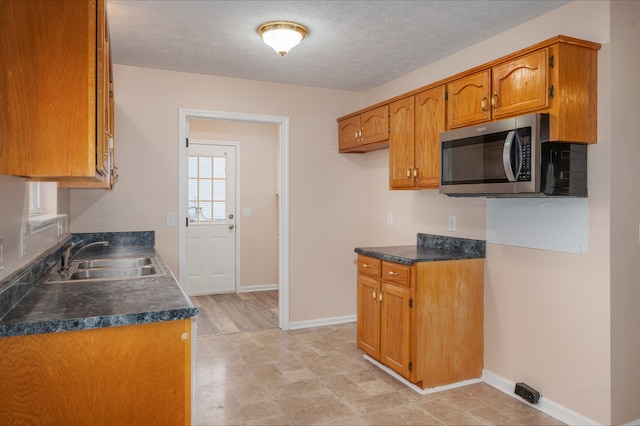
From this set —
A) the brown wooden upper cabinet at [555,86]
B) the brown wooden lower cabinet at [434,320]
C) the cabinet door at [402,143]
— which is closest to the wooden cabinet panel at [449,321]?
the brown wooden lower cabinet at [434,320]

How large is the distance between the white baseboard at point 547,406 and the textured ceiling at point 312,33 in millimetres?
2310

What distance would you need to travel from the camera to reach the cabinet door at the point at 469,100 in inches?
108

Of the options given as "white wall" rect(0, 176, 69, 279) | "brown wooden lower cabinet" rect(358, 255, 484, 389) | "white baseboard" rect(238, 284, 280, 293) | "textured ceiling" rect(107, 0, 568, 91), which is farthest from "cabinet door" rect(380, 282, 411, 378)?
"white baseboard" rect(238, 284, 280, 293)

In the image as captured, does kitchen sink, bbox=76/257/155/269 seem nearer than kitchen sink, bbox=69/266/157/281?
No

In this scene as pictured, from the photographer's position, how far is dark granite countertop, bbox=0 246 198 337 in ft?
4.70

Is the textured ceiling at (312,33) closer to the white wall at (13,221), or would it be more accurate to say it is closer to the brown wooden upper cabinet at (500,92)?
the brown wooden upper cabinet at (500,92)

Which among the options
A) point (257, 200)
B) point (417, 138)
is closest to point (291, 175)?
point (417, 138)

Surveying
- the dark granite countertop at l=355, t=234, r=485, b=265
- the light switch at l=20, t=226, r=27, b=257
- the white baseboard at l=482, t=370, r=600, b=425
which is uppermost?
the light switch at l=20, t=226, r=27, b=257

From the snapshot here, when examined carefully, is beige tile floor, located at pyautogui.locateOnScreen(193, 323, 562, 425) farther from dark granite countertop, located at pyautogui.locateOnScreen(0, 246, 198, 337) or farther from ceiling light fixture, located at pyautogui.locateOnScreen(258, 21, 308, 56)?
ceiling light fixture, located at pyautogui.locateOnScreen(258, 21, 308, 56)

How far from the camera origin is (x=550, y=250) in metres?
2.69

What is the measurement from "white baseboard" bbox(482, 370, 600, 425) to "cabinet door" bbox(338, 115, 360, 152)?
90.3 inches

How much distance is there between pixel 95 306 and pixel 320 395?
5.82ft

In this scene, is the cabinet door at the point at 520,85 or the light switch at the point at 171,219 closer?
the cabinet door at the point at 520,85

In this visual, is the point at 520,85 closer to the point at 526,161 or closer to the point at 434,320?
the point at 526,161
